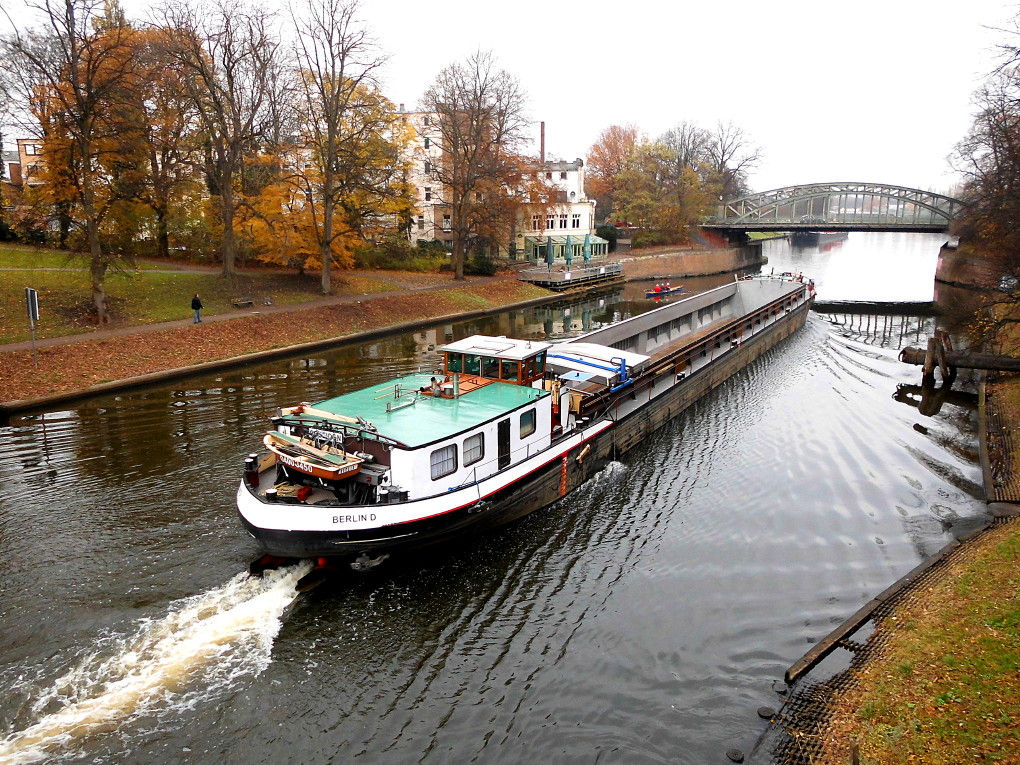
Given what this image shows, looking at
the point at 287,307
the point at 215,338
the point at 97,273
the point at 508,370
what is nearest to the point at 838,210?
the point at 287,307

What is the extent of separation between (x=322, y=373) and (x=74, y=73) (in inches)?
624

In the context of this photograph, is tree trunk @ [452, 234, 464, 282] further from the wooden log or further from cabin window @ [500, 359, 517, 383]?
cabin window @ [500, 359, 517, 383]

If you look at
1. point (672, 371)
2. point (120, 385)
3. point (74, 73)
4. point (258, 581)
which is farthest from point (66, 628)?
point (74, 73)

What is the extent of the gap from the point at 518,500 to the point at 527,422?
85.3 inches

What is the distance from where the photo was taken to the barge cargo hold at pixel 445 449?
14.0m

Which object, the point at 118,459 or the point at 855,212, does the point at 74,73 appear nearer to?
the point at 118,459

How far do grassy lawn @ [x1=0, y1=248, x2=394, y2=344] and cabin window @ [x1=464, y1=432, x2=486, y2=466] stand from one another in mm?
23812

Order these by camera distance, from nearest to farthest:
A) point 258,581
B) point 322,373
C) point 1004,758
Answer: point 1004,758 < point 258,581 < point 322,373

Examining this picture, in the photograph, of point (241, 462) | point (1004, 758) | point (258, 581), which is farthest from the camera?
point (241, 462)

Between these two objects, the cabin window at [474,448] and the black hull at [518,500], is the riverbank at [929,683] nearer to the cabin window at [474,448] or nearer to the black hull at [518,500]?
the black hull at [518,500]

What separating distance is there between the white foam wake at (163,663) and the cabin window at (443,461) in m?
3.76

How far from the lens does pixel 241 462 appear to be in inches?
787

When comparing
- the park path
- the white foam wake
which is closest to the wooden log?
the white foam wake

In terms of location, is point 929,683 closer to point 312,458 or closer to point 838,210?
point 312,458
